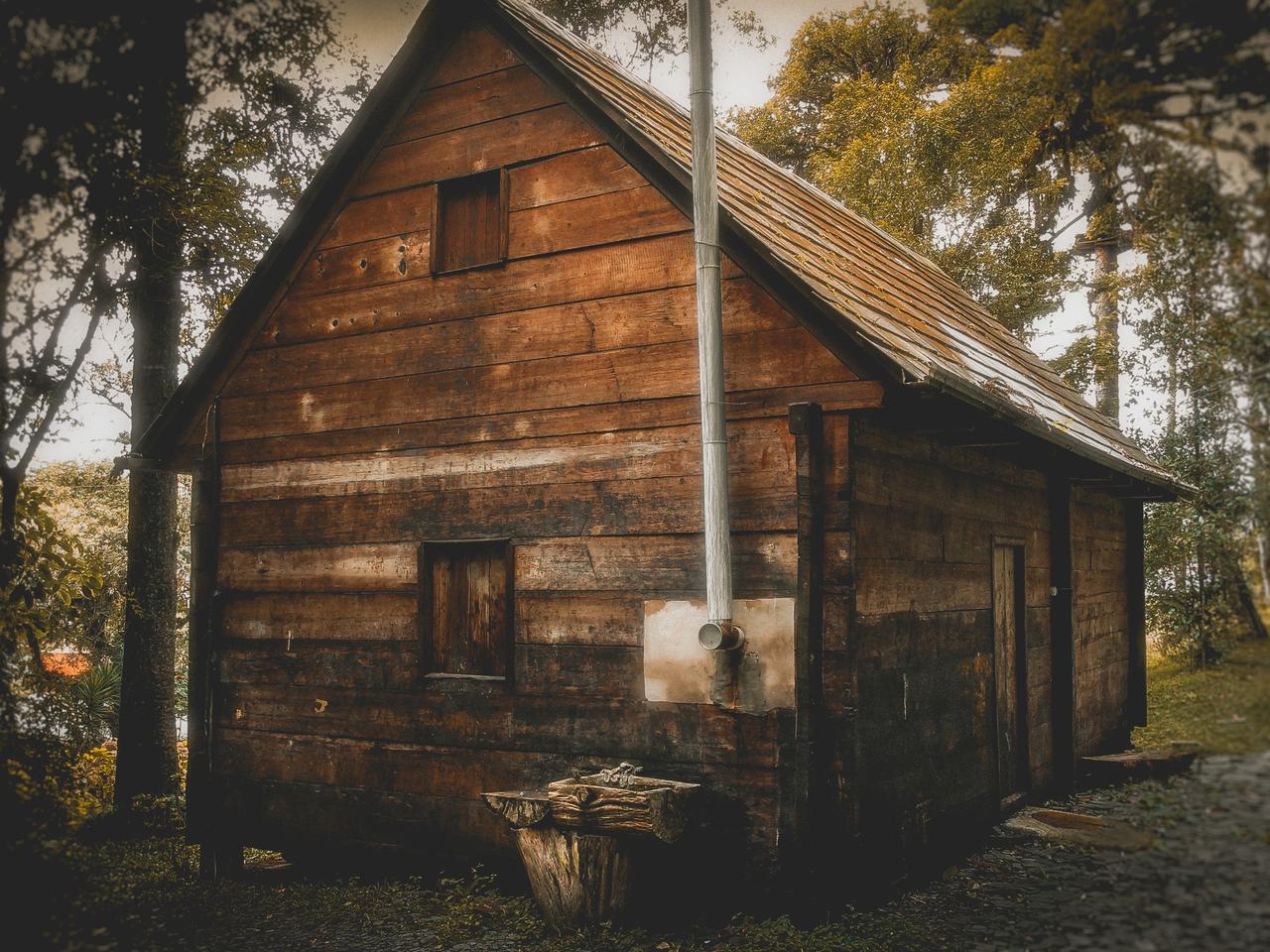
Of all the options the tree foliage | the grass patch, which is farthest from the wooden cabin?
the grass patch

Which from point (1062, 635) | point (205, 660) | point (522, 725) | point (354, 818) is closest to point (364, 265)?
point (205, 660)

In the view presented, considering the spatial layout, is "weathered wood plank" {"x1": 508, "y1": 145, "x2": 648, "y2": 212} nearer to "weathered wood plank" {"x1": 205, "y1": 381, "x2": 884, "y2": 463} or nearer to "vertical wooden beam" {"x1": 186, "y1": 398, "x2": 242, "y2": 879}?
"weathered wood plank" {"x1": 205, "y1": 381, "x2": 884, "y2": 463}

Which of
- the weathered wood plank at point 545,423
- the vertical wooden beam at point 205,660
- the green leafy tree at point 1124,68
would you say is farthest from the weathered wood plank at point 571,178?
the green leafy tree at point 1124,68

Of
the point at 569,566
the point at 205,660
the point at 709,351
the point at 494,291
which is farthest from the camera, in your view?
the point at 205,660

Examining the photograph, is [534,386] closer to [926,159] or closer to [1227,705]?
[1227,705]

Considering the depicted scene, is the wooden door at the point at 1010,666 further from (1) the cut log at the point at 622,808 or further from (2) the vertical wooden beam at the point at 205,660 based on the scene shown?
(2) the vertical wooden beam at the point at 205,660

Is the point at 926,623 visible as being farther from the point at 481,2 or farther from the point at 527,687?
the point at 481,2

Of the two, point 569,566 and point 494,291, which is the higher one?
point 494,291

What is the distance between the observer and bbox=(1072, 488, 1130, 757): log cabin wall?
10.6 m

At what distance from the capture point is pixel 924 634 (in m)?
7.29

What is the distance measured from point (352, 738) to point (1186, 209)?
268 inches

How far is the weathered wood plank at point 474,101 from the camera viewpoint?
7680mm

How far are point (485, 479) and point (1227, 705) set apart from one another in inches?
214

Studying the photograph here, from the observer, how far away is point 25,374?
14.2 feet
